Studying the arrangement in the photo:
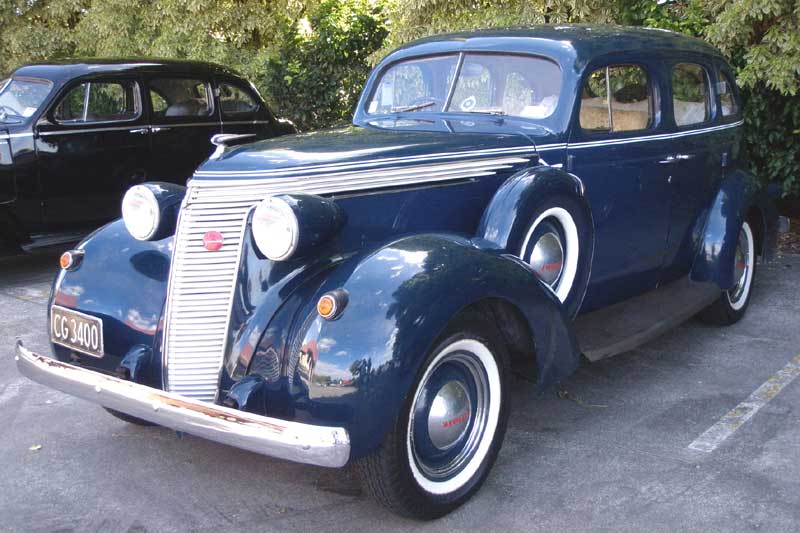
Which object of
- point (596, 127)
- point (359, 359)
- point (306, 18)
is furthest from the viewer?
point (306, 18)

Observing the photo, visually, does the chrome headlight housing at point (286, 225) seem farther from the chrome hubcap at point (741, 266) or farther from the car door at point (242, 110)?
the car door at point (242, 110)

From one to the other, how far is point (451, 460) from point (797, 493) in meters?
1.39

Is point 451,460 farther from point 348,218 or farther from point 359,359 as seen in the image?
point 348,218

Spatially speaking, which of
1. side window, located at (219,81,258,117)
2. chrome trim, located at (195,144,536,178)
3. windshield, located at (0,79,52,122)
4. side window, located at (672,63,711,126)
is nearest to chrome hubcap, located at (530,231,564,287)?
chrome trim, located at (195,144,536,178)

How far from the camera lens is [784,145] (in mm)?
7738

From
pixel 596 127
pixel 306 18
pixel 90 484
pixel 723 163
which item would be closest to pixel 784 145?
pixel 723 163

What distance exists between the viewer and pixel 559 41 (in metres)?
4.33

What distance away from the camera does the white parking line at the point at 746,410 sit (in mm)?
3818

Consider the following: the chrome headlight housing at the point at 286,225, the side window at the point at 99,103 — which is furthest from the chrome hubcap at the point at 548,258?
the side window at the point at 99,103

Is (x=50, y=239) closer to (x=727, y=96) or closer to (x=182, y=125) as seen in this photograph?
(x=182, y=125)

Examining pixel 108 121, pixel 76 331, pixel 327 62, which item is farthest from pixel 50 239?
pixel 327 62

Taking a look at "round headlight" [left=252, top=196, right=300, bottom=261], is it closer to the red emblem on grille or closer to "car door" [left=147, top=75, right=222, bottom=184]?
the red emblem on grille

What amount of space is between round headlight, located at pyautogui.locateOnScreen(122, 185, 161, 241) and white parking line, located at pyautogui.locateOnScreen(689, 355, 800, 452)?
8.39 feet

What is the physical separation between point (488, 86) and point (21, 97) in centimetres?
448
